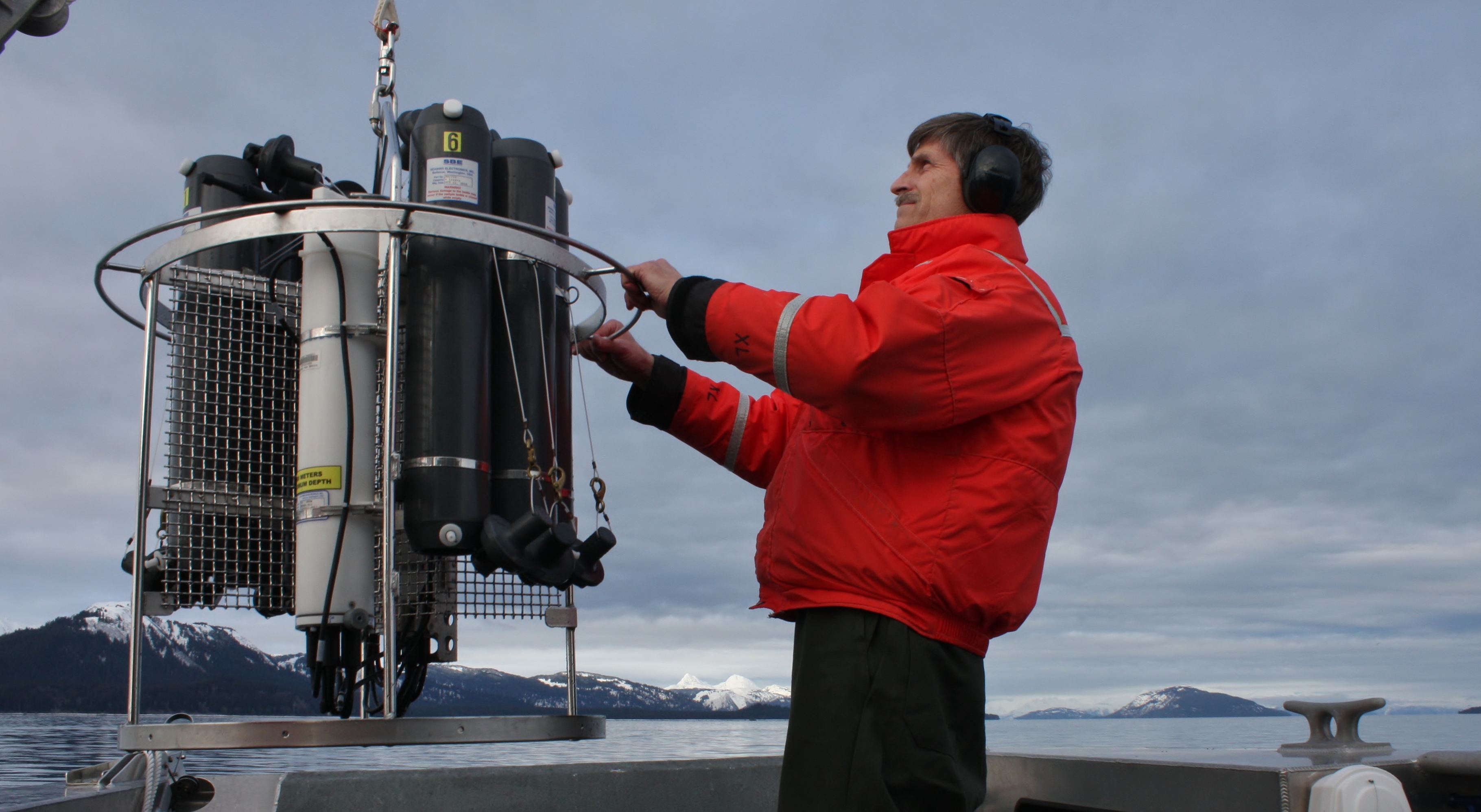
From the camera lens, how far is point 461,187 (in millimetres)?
3037

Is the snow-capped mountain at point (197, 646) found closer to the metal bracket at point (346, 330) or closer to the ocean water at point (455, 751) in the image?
the ocean water at point (455, 751)

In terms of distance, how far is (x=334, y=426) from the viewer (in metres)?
2.91

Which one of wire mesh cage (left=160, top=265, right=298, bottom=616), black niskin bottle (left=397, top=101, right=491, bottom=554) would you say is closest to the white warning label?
black niskin bottle (left=397, top=101, right=491, bottom=554)

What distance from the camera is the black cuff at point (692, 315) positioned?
2.38 meters

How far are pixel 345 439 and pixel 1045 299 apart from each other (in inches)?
76.3

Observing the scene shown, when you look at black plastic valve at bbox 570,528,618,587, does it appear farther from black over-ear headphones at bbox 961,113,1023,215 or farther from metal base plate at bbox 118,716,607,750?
black over-ear headphones at bbox 961,113,1023,215

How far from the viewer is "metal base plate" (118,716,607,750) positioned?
2553 mm

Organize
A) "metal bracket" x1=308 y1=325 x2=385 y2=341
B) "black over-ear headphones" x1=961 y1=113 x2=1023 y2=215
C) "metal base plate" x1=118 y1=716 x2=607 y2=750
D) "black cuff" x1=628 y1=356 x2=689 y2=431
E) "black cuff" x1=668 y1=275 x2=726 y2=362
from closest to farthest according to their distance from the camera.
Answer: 1. "black cuff" x1=668 y1=275 x2=726 y2=362
2. "metal base plate" x1=118 y1=716 x2=607 y2=750
3. "black over-ear headphones" x1=961 y1=113 x2=1023 y2=215
4. "metal bracket" x1=308 y1=325 x2=385 y2=341
5. "black cuff" x1=628 y1=356 x2=689 y2=431

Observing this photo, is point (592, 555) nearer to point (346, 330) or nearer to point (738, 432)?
point (738, 432)

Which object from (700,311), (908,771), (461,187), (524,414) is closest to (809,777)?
(908,771)

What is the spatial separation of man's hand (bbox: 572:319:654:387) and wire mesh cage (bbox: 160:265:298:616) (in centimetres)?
89

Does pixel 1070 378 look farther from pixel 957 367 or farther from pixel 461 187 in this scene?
pixel 461 187

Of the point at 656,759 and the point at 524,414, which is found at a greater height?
the point at 524,414

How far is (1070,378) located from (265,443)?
92.0 inches
